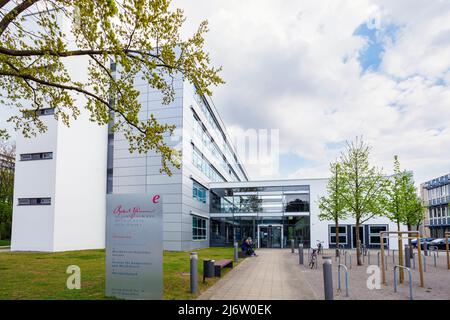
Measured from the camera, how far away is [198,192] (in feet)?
113

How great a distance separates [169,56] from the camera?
11.1 meters

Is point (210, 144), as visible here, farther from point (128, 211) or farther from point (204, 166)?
point (128, 211)

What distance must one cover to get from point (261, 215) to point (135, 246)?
29902 millimetres

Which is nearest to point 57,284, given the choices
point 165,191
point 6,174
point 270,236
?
point 165,191

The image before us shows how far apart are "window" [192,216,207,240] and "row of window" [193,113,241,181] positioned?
784cm

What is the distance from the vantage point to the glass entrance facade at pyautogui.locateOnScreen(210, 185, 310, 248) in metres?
36.9

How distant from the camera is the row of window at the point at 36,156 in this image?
26.6m

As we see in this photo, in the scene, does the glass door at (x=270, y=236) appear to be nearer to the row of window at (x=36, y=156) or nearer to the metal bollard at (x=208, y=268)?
the row of window at (x=36, y=156)

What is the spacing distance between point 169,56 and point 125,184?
21.2 meters

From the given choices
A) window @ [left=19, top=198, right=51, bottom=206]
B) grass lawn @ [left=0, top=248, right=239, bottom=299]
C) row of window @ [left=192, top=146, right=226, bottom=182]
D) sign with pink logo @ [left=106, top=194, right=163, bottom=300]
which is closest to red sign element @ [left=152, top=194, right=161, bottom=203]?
sign with pink logo @ [left=106, top=194, right=163, bottom=300]

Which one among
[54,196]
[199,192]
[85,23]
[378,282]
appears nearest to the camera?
[85,23]

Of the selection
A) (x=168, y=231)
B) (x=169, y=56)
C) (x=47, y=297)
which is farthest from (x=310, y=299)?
(x=168, y=231)

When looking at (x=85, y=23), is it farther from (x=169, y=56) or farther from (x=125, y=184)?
(x=125, y=184)

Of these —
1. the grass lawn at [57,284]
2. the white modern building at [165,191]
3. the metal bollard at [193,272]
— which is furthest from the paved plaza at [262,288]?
the white modern building at [165,191]
